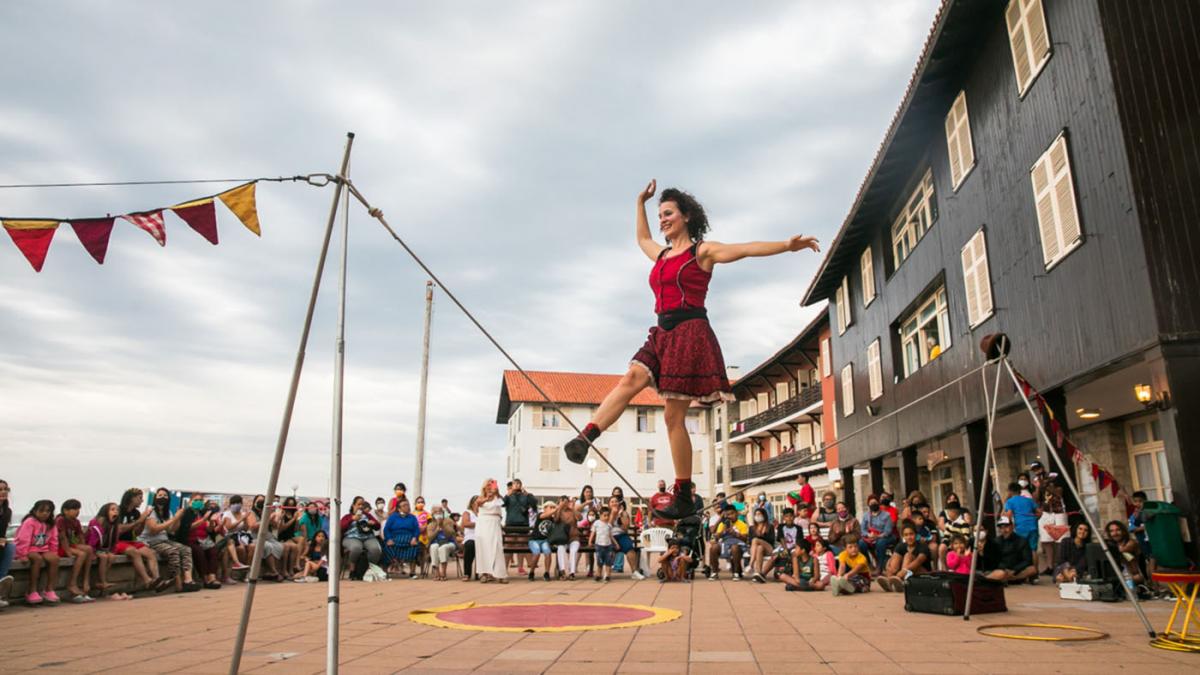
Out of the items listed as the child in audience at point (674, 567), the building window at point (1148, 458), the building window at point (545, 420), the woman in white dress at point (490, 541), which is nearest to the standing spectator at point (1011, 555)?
the building window at point (1148, 458)

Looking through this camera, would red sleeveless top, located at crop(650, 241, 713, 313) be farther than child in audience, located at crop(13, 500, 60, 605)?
No

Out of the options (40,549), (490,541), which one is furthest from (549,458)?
(40,549)

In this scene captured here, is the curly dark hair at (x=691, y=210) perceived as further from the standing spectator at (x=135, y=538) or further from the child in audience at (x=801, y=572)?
the standing spectator at (x=135, y=538)

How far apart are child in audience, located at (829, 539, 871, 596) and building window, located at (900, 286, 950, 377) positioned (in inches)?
236

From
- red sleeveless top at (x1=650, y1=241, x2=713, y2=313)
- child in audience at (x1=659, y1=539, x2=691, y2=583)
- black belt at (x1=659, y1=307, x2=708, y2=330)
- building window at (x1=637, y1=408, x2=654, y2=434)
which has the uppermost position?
building window at (x1=637, y1=408, x2=654, y2=434)

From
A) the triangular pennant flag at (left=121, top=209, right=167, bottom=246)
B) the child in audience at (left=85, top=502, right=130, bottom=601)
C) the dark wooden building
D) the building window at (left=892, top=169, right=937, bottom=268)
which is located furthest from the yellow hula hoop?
the building window at (left=892, top=169, right=937, bottom=268)

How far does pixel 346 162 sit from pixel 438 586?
9.03 meters

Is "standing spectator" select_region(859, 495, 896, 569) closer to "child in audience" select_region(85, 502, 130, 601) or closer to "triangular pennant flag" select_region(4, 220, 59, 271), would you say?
"child in audience" select_region(85, 502, 130, 601)

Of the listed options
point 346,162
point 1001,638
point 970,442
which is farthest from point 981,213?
point 346,162

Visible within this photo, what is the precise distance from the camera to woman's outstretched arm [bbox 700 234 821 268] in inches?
160

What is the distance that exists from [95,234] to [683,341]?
326 centimetres

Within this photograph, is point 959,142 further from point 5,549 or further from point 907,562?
point 5,549

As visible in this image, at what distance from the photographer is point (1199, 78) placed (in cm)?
934

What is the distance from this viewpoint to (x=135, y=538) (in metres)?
10.5
